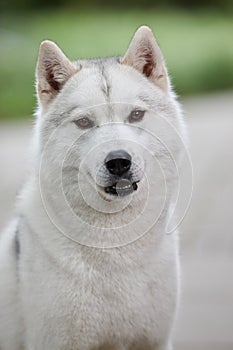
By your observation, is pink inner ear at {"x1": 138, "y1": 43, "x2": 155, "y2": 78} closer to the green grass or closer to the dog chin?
the dog chin

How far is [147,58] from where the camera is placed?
3990mm

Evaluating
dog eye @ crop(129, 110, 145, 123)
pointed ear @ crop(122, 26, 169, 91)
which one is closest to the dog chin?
dog eye @ crop(129, 110, 145, 123)

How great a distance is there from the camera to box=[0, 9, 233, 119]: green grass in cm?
1703

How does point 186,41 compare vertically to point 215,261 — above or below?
above

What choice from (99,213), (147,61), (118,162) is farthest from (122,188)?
(147,61)

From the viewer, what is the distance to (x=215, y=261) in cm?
708

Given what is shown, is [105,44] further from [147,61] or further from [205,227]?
[147,61]

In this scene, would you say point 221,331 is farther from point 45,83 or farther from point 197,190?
point 197,190

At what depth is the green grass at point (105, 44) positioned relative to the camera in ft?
55.9

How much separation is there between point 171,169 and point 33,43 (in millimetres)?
15354

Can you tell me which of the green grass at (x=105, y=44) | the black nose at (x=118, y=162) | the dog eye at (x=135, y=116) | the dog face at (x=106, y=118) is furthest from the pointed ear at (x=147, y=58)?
the green grass at (x=105, y=44)

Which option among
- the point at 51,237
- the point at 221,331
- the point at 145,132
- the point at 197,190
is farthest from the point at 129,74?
the point at 197,190

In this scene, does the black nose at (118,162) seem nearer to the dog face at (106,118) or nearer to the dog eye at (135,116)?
the dog face at (106,118)

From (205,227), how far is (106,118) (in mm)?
4600
